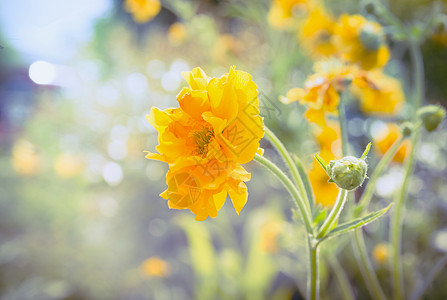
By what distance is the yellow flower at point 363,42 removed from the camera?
0.51 metres

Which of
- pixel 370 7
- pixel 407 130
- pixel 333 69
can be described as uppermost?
pixel 370 7

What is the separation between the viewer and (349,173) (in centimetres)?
24

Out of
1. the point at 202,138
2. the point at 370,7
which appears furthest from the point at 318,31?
the point at 202,138

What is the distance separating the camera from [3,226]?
128cm

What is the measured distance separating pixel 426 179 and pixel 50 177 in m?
1.25

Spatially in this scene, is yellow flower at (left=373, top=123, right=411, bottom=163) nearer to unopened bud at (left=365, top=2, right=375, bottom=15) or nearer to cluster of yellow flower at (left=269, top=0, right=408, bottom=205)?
cluster of yellow flower at (left=269, top=0, right=408, bottom=205)

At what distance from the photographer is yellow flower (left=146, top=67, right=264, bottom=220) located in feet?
0.81

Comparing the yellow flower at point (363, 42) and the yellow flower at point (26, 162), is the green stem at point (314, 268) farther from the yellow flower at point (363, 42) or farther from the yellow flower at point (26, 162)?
the yellow flower at point (26, 162)

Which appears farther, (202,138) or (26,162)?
(26,162)

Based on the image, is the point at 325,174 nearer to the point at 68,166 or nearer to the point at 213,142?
the point at 213,142

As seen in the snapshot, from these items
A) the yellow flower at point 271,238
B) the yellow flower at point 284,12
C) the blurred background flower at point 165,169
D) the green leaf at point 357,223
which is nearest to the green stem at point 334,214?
the green leaf at point 357,223

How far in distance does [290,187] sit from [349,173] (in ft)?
0.17

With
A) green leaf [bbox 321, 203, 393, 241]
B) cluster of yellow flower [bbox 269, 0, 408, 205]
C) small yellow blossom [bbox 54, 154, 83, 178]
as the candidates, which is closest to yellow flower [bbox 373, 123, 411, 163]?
cluster of yellow flower [bbox 269, 0, 408, 205]

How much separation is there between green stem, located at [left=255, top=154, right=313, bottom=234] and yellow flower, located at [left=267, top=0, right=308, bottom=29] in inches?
25.0
